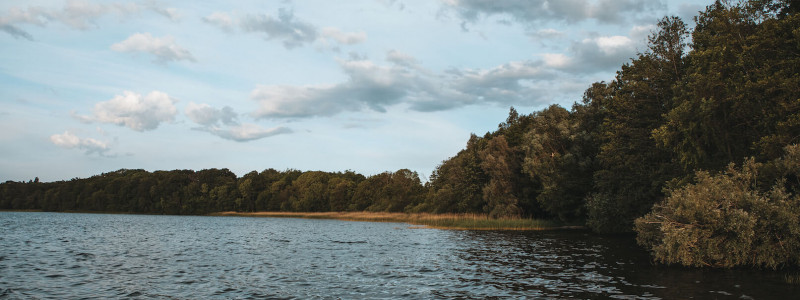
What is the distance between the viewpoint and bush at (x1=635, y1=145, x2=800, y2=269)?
918 inches

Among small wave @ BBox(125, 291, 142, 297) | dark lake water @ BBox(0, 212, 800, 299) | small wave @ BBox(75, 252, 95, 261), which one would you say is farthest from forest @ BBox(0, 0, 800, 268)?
small wave @ BBox(75, 252, 95, 261)

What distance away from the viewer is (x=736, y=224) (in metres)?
23.0

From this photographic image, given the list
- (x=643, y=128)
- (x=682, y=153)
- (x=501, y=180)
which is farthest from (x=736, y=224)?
(x=501, y=180)

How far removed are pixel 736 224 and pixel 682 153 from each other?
11.9 meters

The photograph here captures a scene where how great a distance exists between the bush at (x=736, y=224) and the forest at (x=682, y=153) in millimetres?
60

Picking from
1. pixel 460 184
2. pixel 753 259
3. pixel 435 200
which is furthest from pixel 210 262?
pixel 435 200

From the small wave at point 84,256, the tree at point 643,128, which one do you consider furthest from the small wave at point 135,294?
the tree at point 643,128

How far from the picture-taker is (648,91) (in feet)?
143

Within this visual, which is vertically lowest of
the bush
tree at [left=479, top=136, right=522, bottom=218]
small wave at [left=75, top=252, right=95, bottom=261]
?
small wave at [left=75, top=252, right=95, bottom=261]

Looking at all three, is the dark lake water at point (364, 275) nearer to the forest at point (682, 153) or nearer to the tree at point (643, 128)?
the forest at point (682, 153)

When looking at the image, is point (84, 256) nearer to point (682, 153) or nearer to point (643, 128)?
point (682, 153)

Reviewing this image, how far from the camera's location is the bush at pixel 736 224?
2331cm

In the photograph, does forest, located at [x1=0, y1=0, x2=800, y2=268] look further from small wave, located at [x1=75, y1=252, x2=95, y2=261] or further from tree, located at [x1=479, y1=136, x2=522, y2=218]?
small wave, located at [x1=75, y1=252, x2=95, y2=261]

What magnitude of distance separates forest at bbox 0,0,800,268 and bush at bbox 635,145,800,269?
0.20ft
